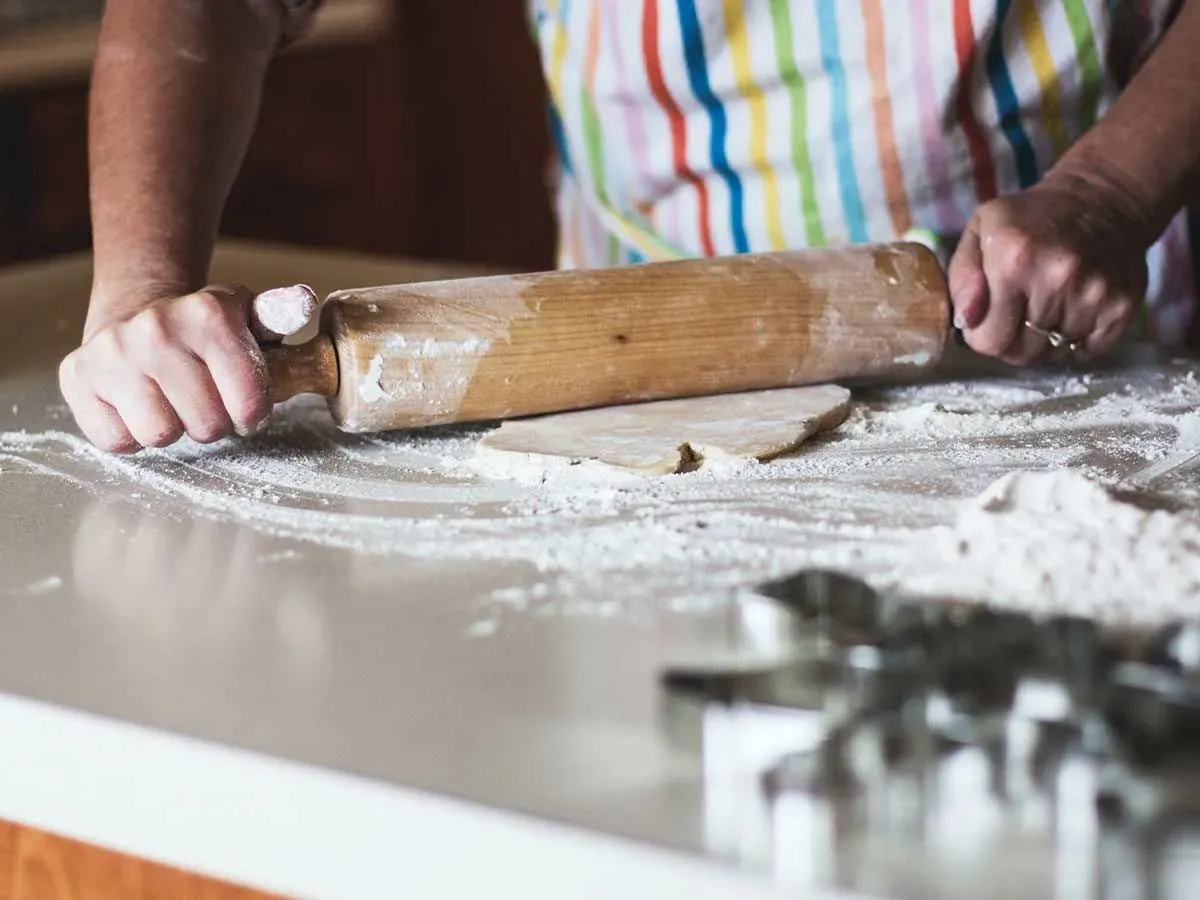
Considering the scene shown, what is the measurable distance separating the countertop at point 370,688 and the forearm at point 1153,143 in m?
0.26

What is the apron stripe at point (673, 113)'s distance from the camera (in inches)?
43.8

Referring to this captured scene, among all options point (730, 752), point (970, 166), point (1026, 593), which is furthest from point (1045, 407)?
point (730, 752)

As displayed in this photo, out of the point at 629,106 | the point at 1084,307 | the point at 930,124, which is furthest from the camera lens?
the point at 629,106

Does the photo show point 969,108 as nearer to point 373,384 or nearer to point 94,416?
point 373,384

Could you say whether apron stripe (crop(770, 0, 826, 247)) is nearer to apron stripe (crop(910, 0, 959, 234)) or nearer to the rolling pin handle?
apron stripe (crop(910, 0, 959, 234))

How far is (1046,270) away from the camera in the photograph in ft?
3.04

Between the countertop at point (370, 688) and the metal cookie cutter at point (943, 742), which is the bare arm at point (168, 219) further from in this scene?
the metal cookie cutter at point (943, 742)

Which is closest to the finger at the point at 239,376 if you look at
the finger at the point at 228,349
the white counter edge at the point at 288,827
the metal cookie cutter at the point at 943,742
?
the finger at the point at 228,349

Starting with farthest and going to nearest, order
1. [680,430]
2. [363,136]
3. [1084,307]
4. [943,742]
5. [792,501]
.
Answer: [363,136] → [1084,307] → [680,430] → [792,501] → [943,742]

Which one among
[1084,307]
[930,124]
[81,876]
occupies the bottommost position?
[81,876]

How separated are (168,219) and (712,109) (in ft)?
1.42

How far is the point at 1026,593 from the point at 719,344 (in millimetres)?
360

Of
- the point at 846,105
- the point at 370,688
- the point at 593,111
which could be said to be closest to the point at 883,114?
the point at 846,105

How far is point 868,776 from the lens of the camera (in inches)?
18.1
